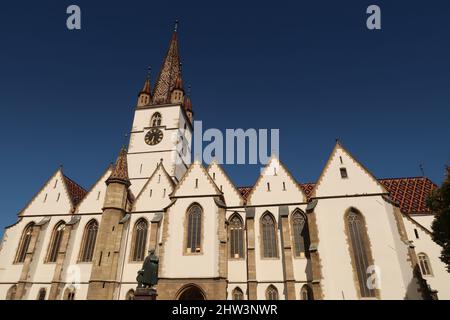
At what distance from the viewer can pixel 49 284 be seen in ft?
87.7

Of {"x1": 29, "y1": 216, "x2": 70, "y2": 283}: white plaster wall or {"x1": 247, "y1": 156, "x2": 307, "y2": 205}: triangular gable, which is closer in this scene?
{"x1": 247, "y1": 156, "x2": 307, "y2": 205}: triangular gable

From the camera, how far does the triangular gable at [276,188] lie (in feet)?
87.4

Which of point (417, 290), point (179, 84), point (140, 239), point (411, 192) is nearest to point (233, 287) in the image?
point (140, 239)

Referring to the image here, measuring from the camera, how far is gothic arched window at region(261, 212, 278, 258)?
81.4ft

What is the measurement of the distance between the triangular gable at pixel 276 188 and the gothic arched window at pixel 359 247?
4.40 meters

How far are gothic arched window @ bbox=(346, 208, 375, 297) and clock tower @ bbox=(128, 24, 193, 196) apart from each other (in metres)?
20.3

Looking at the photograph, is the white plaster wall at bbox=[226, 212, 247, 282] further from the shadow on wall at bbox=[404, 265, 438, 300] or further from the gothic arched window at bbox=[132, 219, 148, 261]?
the shadow on wall at bbox=[404, 265, 438, 300]

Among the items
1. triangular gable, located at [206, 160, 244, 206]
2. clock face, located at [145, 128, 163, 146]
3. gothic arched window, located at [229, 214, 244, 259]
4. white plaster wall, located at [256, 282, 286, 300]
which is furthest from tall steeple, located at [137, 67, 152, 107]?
white plaster wall, located at [256, 282, 286, 300]

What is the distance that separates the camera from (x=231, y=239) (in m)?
26.1

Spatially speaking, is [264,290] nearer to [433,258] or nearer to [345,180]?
[345,180]

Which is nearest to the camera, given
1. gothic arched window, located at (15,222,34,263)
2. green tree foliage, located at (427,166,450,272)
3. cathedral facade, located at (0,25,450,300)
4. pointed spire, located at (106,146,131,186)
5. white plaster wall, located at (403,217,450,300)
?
green tree foliage, located at (427,166,450,272)

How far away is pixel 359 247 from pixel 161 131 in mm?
27566
